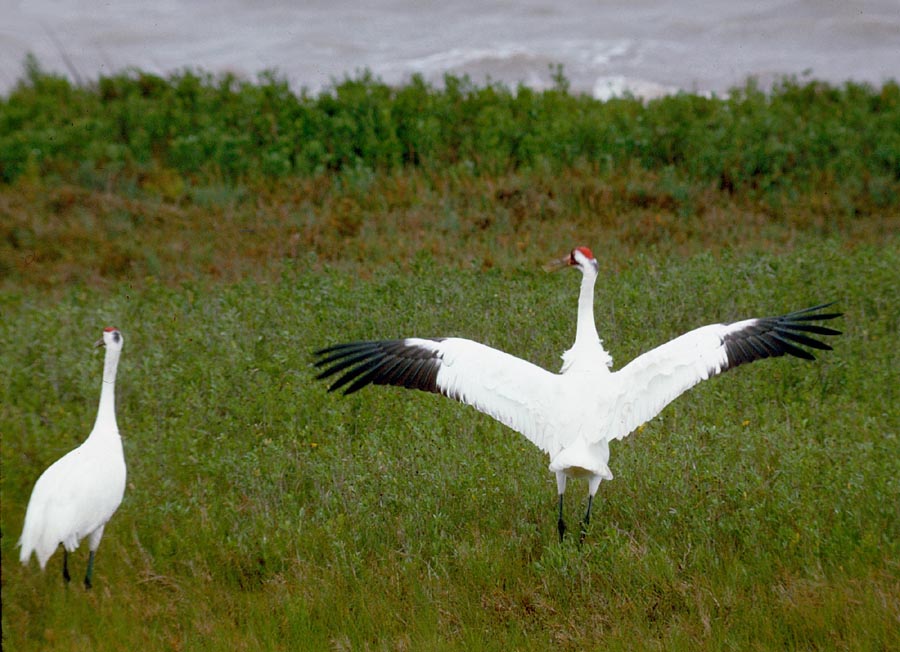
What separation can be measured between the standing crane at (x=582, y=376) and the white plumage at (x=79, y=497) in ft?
4.26

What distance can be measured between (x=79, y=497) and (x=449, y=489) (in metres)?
2.19

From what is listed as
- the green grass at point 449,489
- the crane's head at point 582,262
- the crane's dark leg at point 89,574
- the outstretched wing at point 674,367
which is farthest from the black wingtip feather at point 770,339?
the crane's dark leg at point 89,574

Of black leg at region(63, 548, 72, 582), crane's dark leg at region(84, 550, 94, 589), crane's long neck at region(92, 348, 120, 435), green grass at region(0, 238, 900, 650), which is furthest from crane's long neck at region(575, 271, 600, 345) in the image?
black leg at region(63, 548, 72, 582)

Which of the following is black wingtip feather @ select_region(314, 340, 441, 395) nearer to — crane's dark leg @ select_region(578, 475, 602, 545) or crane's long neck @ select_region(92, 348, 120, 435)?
crane's dark leg @ select_region(578, 475, 602, 545)

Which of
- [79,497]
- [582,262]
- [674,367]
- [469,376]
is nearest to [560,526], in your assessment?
[469,376]

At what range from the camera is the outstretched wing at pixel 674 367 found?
5695 mm

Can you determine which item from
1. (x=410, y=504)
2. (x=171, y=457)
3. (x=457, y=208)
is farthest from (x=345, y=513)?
(x=457, y=208)

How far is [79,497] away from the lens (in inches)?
213

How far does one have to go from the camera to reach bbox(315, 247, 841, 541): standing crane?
5680mm

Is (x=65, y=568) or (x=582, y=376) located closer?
(x=65, y=568)

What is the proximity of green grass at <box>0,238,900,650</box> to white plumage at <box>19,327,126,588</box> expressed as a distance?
33 cm

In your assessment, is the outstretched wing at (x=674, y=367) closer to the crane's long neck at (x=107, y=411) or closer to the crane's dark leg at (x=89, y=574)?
the crane's long neck at (x=107, y=411)

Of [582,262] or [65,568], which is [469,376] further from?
[65,568]

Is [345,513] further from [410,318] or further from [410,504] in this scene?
[410,318]
